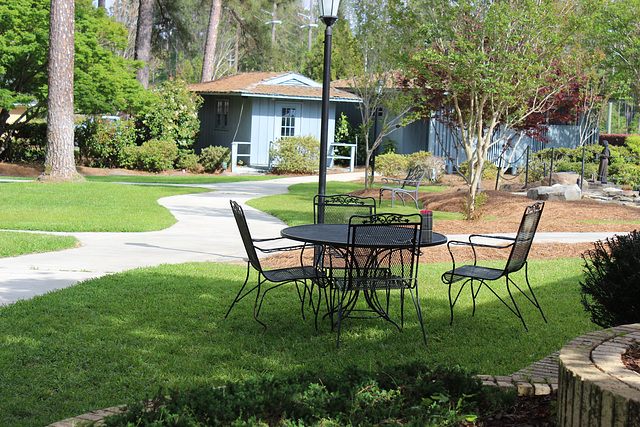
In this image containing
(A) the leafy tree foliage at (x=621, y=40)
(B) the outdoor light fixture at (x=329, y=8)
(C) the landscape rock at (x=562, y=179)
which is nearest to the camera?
(B) the outdoor light fixture at (x=329, y=8)

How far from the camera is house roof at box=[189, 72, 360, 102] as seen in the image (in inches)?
1019

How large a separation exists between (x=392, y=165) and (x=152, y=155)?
358 inches

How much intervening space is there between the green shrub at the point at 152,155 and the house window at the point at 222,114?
4389 mm

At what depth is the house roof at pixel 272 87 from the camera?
25.9 metres

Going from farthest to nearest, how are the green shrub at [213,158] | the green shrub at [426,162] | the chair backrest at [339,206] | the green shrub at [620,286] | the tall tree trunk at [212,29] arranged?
the tall tree trunk at [212,29] → the green shrub at [213,158] → the green shrub at [426,162] → the chair backrest at [339,206] → the green shrub at [620,286]

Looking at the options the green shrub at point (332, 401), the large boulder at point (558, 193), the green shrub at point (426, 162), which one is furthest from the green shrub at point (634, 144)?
the green shrub at point (332, 401)

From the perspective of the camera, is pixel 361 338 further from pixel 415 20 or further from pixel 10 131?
pixel 10 131

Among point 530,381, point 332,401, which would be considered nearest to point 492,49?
point 530,381

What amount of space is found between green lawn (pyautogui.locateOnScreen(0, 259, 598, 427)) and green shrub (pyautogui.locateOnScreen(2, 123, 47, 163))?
1826 centimetres

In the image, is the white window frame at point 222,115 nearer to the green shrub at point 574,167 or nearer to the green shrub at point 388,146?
the green shrub at point 388,146

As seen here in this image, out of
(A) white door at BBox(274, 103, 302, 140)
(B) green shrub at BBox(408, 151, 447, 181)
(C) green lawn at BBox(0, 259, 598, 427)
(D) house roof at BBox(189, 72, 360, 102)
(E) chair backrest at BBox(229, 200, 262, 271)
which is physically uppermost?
(D) house roof at BBox(189, 72, 360, 102)

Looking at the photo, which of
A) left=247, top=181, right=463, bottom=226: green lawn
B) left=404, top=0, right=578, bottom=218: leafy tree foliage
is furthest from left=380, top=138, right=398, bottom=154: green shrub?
left=404, top=0, right=578, bottom=218: leafy tree foliage

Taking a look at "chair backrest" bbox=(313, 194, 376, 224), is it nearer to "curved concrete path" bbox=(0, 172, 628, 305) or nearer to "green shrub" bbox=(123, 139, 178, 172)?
"curved concrete path" bbox=(0, 172, 628, 305)

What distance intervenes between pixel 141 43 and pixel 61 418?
84.9 ft
